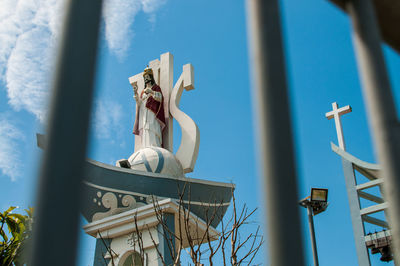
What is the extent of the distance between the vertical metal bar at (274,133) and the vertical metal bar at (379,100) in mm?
807

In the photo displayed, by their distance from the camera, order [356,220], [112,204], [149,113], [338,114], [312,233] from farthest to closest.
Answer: [149,113] < [112,204] < [338,114] < [356,220] < [312,233]

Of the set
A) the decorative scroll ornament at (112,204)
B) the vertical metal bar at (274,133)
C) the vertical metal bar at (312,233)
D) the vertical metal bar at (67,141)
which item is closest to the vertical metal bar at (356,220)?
the vertical metal bar at (312,233)

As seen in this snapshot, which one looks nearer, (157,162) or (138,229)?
(138,229)

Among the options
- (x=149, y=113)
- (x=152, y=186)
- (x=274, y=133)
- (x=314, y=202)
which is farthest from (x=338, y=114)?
(x=274, y=133)

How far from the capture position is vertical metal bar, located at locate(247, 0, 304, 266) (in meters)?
2.67

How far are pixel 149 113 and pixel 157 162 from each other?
2.53 m

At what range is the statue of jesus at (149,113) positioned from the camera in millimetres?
19609

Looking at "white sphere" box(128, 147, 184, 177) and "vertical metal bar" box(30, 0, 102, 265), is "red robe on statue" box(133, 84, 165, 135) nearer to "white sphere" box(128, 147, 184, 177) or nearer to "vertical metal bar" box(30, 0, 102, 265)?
"white sphere" box(128, 147, 184, 177)

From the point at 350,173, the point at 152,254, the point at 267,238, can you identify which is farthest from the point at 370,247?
the point at 267,238

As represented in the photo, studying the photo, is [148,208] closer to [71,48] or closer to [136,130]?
[136,130]

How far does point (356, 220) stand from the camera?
38.6 ft

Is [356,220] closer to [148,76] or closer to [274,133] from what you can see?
[274,133]

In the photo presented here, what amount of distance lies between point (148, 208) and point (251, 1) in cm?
1312

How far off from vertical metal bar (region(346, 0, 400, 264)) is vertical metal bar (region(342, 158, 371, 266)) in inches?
331
